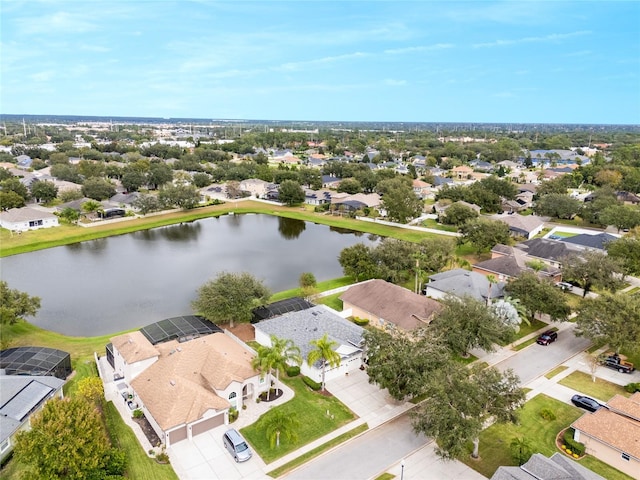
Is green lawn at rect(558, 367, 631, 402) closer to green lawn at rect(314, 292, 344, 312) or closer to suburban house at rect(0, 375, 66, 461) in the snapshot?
green lawn at rect(314, 292, 344, 312)

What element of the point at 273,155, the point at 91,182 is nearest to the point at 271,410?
the point at 91,182

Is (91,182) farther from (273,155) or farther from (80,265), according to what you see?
(273,155)

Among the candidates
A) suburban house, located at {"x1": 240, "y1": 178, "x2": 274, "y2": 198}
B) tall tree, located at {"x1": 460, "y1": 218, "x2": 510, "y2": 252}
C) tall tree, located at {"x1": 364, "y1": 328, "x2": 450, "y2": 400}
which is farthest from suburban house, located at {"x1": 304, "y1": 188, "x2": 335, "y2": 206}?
tall tree, located at {"x1": 364, "y1": 328, "x2": 450, "y2": 400}

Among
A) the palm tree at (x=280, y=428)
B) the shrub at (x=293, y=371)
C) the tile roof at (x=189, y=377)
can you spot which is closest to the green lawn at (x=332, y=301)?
the shrub at (x=293, y=371)

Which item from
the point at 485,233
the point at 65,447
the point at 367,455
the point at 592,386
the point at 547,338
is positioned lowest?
the point at 367,455

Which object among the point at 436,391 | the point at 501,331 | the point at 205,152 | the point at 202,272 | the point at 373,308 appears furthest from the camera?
the point at 205,152

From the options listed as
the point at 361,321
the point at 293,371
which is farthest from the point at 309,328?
the point at 361,321

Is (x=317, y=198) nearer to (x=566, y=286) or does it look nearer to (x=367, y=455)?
(x=566, y=286)
